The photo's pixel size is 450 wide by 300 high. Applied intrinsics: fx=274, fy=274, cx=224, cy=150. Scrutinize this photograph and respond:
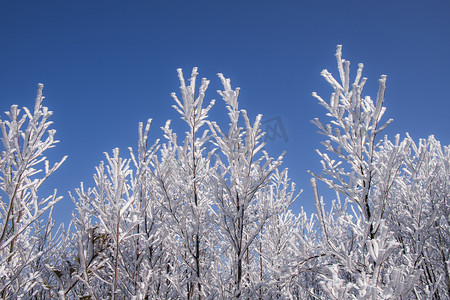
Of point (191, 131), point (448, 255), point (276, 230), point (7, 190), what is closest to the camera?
point (7, 190)

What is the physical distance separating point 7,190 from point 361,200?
398 centimetres

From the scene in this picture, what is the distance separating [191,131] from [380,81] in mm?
2575

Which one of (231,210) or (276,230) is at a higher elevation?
(276,230)

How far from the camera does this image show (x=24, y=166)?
10.1 ft

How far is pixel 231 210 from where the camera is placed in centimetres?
368

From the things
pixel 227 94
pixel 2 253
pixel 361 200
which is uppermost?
pixel 227 94

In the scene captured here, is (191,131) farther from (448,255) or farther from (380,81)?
(448,255)

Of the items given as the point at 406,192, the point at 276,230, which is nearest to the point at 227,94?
the point at 406,192

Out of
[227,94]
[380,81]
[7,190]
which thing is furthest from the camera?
[227,94]

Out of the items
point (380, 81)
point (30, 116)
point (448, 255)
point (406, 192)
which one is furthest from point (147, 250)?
point (448, 255)

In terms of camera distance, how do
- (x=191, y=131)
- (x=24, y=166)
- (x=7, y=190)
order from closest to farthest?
(x=24, y=166), (x=7, y=190), (x=191, y=131)

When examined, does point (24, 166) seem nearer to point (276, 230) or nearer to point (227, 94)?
point (227, 94)

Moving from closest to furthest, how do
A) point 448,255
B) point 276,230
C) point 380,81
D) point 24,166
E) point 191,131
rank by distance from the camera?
point 380,81
point 24,166
point 191,131
point 448,255
point 276,230

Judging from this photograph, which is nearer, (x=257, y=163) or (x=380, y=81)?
(x=380, y=81)
